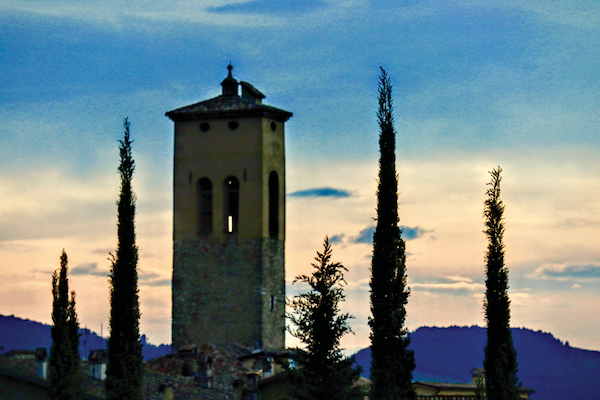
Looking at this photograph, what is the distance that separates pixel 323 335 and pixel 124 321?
932cm

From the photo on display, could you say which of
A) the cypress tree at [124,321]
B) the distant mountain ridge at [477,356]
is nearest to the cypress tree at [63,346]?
the cypress tree at [124,321]

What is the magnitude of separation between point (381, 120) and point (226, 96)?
16.0 m

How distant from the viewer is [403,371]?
3566 centimetres

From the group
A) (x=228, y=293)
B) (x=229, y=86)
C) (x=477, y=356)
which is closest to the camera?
(x=228, y=293)

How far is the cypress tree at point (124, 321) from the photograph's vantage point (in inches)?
1554

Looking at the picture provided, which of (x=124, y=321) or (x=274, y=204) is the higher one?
(x=274, y=204)

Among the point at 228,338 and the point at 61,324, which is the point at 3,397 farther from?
the point at 228,338

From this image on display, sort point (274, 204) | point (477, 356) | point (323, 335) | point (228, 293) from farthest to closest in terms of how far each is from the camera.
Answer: point (477, 356), point (274, 204), point (228, 293), point (323, 335)

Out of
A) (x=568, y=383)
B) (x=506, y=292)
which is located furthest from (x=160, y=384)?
(x=568, y=383)

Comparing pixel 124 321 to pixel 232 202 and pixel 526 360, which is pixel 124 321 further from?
pixel 526 360

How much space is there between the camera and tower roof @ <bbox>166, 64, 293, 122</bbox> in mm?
51094

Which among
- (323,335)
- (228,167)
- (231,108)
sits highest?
(231,108)

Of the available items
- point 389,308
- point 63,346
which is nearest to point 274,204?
point 63,346

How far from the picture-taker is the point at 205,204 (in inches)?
2057
